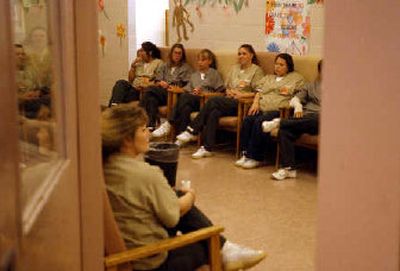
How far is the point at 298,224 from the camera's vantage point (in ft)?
12.2

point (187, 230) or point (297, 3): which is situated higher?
point (297, 3)

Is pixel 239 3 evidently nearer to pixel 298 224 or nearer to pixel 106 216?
pixel 298 224

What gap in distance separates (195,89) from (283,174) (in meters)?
1.58

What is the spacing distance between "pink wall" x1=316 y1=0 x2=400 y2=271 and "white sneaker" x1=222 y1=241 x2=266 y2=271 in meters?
0.80

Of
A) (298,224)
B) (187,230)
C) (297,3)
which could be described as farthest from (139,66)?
(187,230)

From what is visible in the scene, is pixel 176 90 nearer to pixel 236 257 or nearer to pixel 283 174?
pixel 283 174

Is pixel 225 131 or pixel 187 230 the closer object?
pixel 187 230

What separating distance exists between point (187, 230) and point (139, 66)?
4716 millimetres

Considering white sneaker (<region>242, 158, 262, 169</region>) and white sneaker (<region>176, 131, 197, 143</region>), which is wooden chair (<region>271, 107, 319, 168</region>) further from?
white sneaker (<region>176, 131, 197, 143</region>)

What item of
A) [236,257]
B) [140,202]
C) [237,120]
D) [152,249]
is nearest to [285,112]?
[237,120]

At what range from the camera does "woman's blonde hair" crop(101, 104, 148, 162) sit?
212 cm

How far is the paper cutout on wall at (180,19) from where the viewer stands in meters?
6.84

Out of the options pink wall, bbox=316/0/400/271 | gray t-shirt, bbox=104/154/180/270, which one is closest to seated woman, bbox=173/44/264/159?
gray t-shirt, bbox=104/154/180/270

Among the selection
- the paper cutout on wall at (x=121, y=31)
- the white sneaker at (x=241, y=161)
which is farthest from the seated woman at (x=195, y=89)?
the paper cutout on wall at (x=121, y=31)
